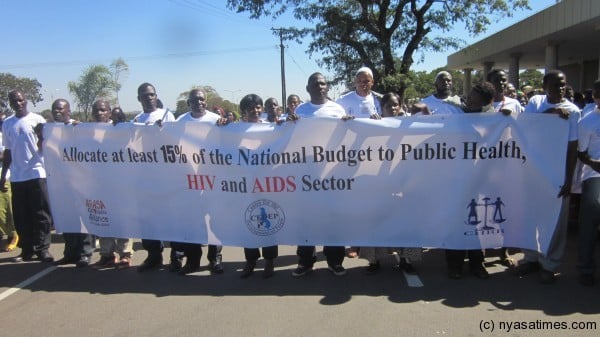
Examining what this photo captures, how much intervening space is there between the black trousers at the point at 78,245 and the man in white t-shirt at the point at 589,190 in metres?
5.07

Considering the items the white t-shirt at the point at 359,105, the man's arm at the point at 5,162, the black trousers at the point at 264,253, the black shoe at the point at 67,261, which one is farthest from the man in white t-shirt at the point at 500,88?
the man's arm at the point at 5,162

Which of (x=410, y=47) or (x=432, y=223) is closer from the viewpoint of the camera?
(x=432, y=223)

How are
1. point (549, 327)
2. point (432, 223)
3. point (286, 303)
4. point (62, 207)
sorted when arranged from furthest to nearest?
point (62, 207) → point (432, 223) → point (286, 303) → point (549, 327)

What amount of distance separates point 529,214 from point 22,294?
15.9ft

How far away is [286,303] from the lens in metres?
3.92

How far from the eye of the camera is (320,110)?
4613 millimetres

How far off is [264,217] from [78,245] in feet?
7.86

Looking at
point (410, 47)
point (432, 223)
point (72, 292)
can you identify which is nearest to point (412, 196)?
point (432, 223)

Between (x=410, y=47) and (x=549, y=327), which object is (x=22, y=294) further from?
(x=410, y=47)

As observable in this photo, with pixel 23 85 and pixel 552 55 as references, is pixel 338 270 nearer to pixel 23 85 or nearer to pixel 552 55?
pixel 552 55

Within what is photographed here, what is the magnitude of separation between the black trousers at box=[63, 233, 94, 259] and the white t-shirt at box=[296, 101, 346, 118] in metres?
2.86

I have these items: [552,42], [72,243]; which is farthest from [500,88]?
[552,42]

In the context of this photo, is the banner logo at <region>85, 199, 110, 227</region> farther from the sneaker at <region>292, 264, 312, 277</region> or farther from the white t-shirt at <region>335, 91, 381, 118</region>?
the white t-shirt at <region>335, 91, 381, 118</region>

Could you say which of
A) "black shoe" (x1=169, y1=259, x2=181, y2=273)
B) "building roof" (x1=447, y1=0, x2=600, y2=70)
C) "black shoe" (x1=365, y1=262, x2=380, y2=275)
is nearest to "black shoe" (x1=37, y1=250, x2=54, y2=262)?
"black shoe" (x1=169, y1=259, x2=181, y2=273)
